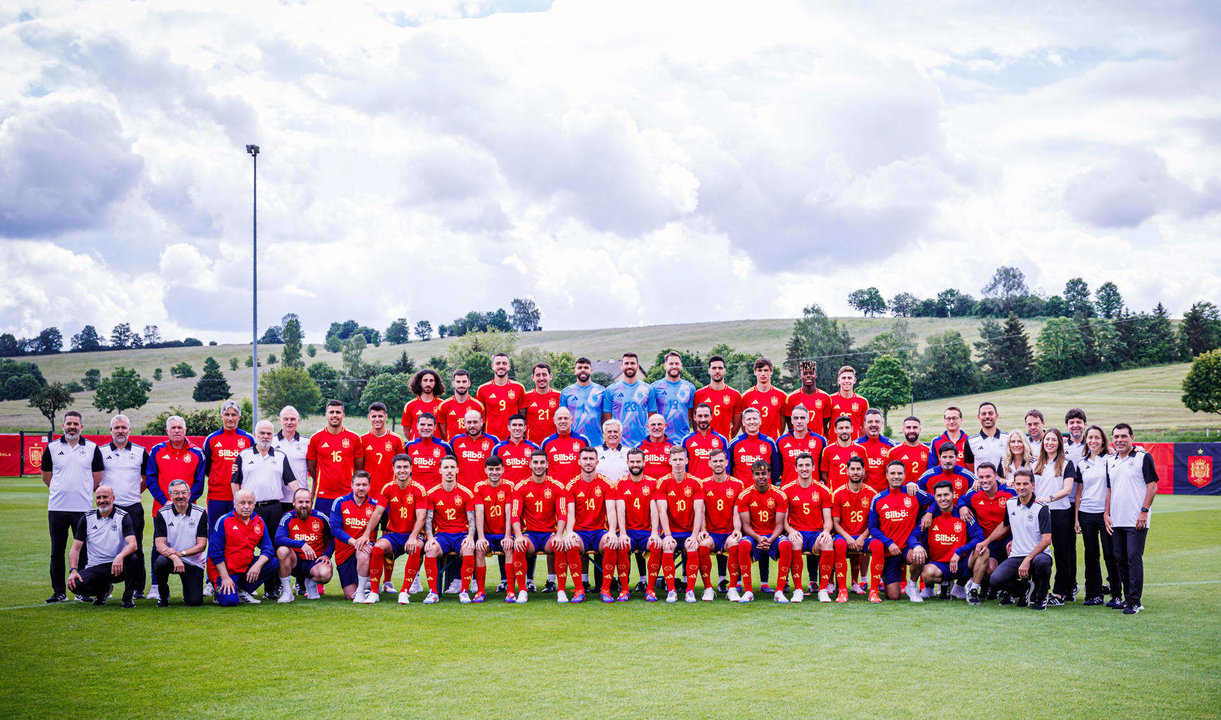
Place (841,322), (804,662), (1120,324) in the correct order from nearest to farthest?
1. (804,662)
2. (1120,324)
3. (841,322)

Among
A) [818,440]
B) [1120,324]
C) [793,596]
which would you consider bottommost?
[793,596]

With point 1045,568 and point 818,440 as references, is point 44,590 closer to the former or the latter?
point 818,440

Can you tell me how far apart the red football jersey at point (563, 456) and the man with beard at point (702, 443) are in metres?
1.21

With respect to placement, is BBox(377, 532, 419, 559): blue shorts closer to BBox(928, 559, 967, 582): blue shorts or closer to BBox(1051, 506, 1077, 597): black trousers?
BBox(928, 559, 967, 582): blue shorts

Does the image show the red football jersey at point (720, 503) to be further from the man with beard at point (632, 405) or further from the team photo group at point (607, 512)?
the man with beard at point (632, 405)

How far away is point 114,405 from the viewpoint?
55.4 meters

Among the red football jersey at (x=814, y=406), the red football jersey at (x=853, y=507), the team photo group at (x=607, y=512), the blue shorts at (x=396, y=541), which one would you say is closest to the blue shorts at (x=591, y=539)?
the team photo group at (x=607, y=512)

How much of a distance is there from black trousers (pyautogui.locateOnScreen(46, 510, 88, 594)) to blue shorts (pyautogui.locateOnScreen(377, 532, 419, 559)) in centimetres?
299

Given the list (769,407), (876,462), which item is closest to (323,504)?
(769,407)

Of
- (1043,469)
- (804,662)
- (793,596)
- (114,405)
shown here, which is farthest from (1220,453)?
(114,405)

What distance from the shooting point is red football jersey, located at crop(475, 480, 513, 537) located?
923 cm

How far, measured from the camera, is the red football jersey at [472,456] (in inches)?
375

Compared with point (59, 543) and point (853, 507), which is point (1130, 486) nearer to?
point (853, 507)

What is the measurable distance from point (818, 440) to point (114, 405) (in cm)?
5658
